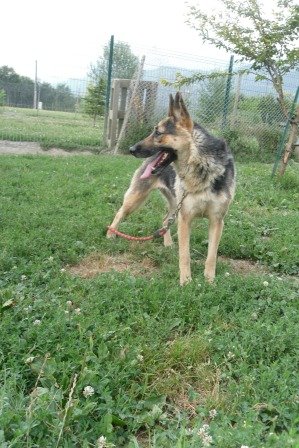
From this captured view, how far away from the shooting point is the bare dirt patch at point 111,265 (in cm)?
399

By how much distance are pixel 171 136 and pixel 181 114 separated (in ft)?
0.74

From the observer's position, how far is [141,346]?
267 cm

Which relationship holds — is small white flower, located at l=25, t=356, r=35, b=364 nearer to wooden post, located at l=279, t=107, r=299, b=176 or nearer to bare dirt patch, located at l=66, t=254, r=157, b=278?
bare dirt patch, located at l=66, t=254, r=157, b=278

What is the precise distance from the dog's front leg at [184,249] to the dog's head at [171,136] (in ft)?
2.08

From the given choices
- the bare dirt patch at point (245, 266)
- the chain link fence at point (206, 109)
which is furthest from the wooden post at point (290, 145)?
the bare dirt patch at point (245, 266)

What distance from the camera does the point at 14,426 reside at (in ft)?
6.17

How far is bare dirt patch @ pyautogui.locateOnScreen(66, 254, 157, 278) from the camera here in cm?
399

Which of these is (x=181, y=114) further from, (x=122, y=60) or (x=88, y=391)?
(x=122, y=60)

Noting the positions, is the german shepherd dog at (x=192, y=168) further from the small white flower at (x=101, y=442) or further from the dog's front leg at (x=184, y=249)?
the small white flower at (x=101, y=442)

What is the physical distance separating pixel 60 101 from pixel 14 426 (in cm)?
1665

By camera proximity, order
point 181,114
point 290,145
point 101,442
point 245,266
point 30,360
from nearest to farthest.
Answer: point 101,442
point 30,360
point 181,114
point 245,266
point 290,145

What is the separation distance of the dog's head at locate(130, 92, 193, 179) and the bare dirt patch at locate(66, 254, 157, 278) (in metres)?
1.09

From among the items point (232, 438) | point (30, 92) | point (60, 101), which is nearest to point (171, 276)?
point (232, 438)

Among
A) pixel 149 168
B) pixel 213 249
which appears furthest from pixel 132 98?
pixel 213 249
